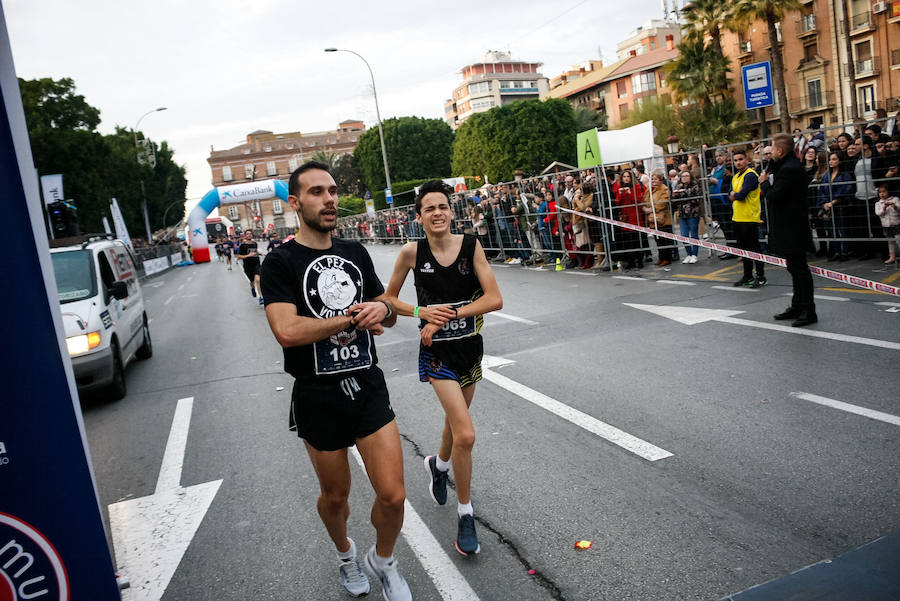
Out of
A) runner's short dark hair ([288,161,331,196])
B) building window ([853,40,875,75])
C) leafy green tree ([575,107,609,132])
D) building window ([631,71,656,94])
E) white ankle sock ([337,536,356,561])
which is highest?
building window ([631,71,656,94])

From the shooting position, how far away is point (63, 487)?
219 cm

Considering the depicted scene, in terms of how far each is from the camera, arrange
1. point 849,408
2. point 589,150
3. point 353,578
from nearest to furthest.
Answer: point 353,578 → point 849,408 → point 589,150

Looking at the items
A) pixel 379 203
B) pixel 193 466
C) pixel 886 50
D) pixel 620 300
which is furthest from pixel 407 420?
pixel 379 203

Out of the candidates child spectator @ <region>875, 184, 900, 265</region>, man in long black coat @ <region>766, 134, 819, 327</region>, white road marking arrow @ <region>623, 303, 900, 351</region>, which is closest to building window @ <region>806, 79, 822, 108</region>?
child spectator @ <region>875, 184, 900, 265</region>

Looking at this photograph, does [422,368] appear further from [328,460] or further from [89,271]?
[89,271]

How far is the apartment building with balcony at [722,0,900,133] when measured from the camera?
4338 cm

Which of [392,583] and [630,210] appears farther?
[630,210]

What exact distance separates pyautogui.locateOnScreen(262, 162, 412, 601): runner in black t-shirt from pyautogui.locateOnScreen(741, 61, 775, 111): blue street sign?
1189 centimetres

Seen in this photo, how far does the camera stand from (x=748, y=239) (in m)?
10.6

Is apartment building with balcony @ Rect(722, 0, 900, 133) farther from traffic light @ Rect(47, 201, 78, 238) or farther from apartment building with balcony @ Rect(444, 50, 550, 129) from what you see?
Answer: apartment building with balcony @ Rect(444, 50, 550, 129)

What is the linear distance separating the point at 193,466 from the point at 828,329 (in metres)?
6.53

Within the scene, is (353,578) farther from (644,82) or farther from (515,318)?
(644,82)

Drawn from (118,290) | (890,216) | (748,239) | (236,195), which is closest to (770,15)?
(236,195)

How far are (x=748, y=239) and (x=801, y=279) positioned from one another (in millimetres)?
2812
